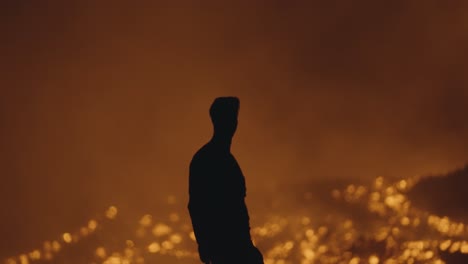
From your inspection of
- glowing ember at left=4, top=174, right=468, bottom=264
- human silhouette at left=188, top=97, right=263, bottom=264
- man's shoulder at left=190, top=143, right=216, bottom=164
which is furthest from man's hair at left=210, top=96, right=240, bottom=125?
glowing ember at left=4, top=174, right=468, bottom=264

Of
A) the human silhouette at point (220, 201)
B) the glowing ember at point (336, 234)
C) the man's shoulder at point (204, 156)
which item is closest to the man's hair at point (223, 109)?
the human silhouette at point (220, 201)

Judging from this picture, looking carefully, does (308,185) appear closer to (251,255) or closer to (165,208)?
(165,208)

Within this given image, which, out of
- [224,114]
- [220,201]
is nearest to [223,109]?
[224,114]

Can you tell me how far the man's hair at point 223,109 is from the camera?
586cm

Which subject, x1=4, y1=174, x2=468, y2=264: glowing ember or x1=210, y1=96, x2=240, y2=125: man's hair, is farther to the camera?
x1=4, y1=174, x2=468, y2=264: glowing ember

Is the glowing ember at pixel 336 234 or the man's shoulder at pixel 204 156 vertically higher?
the glowing ember at pixel 336 234

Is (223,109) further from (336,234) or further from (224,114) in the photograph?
(336,234)

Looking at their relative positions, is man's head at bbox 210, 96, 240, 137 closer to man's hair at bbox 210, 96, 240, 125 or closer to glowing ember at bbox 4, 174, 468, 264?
man's hair at bbox 210, 96, 240, 125

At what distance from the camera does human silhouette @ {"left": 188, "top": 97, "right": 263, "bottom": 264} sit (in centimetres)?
579

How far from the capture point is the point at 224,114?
5879 millimetres

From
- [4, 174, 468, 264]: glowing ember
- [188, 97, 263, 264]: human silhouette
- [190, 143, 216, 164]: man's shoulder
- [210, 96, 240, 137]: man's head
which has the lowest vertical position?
[188, 97, 263, 264]: human silhouette

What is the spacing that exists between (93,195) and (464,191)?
23.7 ft

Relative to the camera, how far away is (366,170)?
18422 millimetres

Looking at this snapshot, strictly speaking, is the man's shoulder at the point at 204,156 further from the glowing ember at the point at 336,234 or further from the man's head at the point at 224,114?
the glowing ember at the point at 336,234
